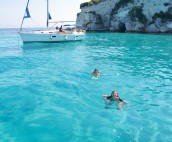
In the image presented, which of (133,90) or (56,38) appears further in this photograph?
(56,38)

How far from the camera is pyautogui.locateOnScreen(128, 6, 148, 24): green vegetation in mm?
79500

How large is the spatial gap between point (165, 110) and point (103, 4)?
84.9 metres

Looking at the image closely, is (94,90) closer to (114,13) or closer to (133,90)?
(133,90)

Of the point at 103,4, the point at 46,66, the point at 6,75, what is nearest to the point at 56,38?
the point at 46,66

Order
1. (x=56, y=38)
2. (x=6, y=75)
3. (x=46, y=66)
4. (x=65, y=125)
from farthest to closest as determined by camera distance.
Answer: (x=56, y=38)
(x=46, y=66)
(x=6, y=75)
(x=65, y=125)

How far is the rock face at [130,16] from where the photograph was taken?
253ft

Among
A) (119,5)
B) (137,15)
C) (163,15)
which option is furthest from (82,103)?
(119,5)

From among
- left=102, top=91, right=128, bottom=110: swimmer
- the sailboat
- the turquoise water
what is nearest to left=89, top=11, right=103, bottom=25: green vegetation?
the sailboat

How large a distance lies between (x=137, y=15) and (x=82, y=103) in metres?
68.8

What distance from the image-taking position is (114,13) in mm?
89938

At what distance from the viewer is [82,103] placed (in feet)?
54.9

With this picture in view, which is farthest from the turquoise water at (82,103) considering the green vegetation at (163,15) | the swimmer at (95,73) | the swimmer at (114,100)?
the green vegetation at (163,15)

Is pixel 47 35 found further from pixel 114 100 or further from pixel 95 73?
pixel 114 100

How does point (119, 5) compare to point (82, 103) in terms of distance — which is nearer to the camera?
point (82, 103)
